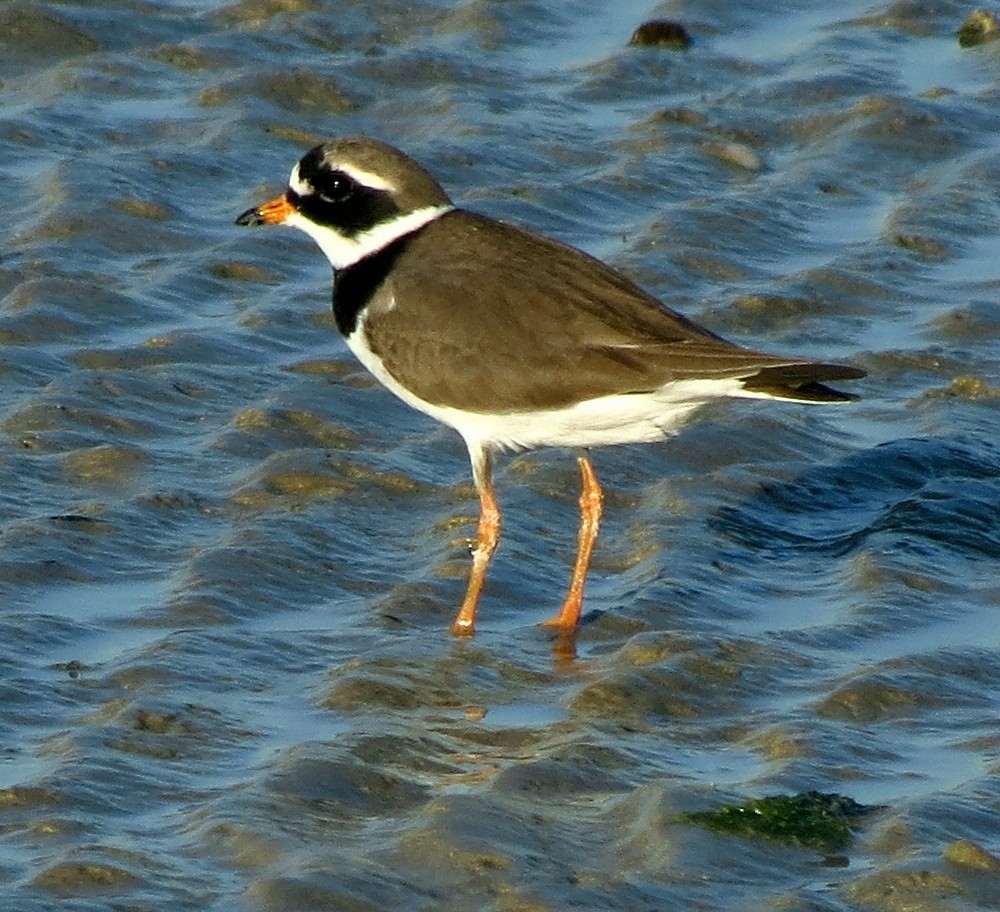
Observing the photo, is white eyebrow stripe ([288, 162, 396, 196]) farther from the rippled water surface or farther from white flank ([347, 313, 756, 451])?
the rippled water surface

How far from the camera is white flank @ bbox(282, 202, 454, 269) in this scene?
8703 mm

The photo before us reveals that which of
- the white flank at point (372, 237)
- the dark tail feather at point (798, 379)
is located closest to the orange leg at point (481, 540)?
the white flank at point (372, 237)

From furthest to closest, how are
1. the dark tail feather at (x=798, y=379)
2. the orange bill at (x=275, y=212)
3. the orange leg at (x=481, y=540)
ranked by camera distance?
the orange bill at (x=275, y=212) < the orange leg at (x=481, y=540) < the dark tail feather at (x=798, y=379)

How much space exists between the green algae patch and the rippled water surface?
0.06 metres

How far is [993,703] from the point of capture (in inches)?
297

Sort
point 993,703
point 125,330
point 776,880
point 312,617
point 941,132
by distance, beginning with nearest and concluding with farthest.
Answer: point 776,880, point 993,703, point 312,617, point 125,330, point 941,132

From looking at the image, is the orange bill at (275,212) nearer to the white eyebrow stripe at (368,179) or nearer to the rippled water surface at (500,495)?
the white eyebrow stripe at (368,179)

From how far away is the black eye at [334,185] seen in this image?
345 inches

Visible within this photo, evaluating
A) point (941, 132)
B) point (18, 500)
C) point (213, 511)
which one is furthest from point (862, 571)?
point (941, 132)

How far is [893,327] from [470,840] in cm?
496

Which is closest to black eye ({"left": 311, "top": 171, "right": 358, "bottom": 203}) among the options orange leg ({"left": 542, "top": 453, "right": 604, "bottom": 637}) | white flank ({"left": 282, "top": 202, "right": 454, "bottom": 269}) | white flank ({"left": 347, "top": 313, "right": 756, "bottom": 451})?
white flank ({"left": 282, "top": 202, "right": 454, "bottom": 269})

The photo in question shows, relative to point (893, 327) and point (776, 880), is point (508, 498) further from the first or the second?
point (776, 880)

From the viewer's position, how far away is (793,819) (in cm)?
652

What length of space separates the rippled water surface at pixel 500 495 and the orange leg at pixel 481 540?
113 millimetres
